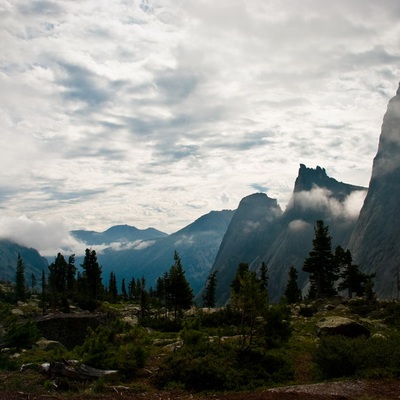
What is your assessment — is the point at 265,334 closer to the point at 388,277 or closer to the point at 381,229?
the point at 388,277

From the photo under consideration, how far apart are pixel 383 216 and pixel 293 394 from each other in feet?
451

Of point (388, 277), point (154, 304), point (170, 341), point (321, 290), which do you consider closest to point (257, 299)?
point (170, 341)

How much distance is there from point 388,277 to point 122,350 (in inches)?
4443

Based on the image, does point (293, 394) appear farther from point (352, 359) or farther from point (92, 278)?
point (92, 278)

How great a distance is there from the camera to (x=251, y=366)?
22.5 metres

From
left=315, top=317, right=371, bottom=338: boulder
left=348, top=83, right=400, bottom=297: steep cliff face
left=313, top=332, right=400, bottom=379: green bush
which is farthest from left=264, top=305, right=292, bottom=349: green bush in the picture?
left=348, top=83, right=400, bottom=297: steep cliff face

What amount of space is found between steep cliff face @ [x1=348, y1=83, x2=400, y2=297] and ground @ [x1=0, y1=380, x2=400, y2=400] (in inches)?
4216

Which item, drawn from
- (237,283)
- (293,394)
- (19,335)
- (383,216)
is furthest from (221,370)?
(383,216)

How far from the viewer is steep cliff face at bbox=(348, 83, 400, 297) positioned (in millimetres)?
123250

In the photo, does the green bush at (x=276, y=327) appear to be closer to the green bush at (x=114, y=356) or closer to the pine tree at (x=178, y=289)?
the green bush at (x=114, y=356)

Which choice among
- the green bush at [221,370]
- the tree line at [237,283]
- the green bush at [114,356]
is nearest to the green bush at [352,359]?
the green bush at [221,370]

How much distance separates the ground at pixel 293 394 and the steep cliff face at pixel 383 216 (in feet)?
351

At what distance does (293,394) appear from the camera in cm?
1680

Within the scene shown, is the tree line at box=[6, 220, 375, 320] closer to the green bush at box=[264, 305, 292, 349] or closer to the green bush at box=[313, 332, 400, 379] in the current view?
the green bush at box=[264, 305, 292, 349]
